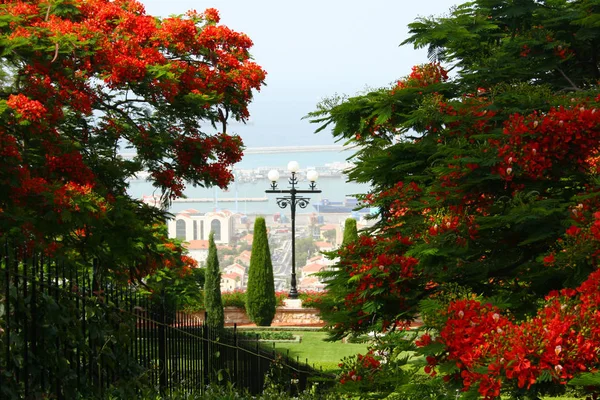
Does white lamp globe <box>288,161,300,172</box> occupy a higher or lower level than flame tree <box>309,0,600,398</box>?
higher

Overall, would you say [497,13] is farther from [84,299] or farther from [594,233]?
[84,299]

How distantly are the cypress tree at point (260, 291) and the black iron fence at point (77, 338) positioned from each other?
15.2 m

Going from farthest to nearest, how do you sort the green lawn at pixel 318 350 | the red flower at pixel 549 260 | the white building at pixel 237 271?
the white building at pixel 237 271 < the green lawn at pixel 318 350 < the red flower at pixel 549 260

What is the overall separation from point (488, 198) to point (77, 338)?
131 inches

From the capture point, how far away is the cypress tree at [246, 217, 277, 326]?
2333 cm

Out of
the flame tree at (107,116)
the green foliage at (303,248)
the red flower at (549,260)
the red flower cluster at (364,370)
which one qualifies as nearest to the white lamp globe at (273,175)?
the flame tree at (107,116)

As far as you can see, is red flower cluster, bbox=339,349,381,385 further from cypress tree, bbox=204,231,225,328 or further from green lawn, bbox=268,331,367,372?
cypress tree, bbox=204,231,225,328

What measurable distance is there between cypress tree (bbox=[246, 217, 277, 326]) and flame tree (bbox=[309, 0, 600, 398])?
15.3 meters

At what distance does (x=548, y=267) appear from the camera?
5965mm

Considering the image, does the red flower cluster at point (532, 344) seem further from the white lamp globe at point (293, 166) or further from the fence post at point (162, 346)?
the white lamp globe at point (293, 166)

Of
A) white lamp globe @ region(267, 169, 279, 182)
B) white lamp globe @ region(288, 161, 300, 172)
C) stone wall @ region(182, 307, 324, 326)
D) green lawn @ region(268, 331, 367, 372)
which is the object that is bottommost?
green lawn @ region(268, 331, 367, 372)

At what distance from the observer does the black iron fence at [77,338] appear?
4.47 meters

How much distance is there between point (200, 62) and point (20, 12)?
10.3 feet

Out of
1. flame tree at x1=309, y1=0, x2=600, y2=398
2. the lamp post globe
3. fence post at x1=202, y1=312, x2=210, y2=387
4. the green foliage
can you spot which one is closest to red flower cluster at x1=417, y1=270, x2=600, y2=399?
flame tree at x1=309, y1=0, x2=600, y2=398
